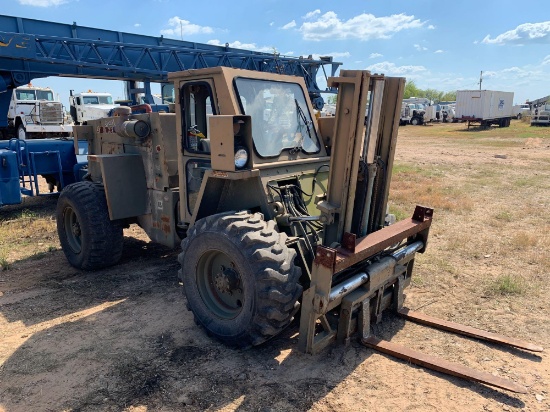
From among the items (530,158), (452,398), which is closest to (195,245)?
(452,398)

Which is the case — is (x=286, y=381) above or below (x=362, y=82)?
below

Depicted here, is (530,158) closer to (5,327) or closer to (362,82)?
(362,82)

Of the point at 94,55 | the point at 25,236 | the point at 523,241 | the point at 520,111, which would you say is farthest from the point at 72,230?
the point at 520,111

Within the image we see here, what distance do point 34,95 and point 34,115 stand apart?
117 cm

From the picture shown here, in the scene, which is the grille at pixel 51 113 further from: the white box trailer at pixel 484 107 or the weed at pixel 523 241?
the white box trailer at pixel 484 107

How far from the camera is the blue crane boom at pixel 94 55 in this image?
1020cm

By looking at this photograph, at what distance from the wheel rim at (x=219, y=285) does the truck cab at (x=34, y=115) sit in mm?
15547

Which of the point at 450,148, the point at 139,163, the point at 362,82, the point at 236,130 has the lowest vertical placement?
the point at 450,148

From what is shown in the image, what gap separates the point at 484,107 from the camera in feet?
115

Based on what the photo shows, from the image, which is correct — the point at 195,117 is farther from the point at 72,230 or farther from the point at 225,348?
the point at 72,230

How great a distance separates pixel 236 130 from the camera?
12.4 ft

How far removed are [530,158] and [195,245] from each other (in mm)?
17066

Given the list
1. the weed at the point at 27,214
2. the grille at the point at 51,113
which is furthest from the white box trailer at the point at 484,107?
the weed at the point at 27,214

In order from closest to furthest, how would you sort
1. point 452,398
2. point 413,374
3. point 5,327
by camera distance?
point 452,398 → point 413,374 → point 5,327
